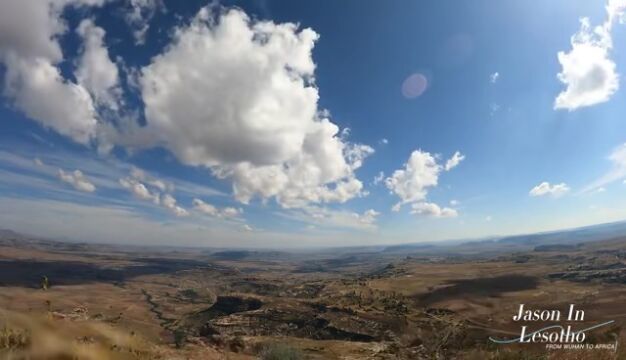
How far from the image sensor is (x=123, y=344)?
8.65 meters

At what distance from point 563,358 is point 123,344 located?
722 inches

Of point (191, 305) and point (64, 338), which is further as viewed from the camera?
point (191, 305)

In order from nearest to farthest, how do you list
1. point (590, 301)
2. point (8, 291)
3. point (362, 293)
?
point (590, 301), point (362, 293), point (8, 291)

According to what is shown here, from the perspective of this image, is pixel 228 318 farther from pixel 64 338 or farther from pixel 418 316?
pixel 64 338

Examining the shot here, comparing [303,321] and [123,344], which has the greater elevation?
[123,344]

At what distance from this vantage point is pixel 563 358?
18.5 m

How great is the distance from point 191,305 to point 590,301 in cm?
16168

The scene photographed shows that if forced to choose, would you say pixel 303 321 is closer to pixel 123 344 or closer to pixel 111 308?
pixel 123 344

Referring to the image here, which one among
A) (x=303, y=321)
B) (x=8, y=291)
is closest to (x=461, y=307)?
(x=303, y=321)

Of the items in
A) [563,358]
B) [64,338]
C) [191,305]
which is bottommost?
[191,305]

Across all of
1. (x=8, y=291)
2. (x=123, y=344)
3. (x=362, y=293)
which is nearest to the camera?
(x=123, y=344)

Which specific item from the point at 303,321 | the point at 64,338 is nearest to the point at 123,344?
the point at 64,338

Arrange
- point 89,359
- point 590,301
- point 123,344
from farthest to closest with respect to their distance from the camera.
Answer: point 590,301 → point 123,344 → point 89,359

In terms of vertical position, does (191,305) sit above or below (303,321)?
below
